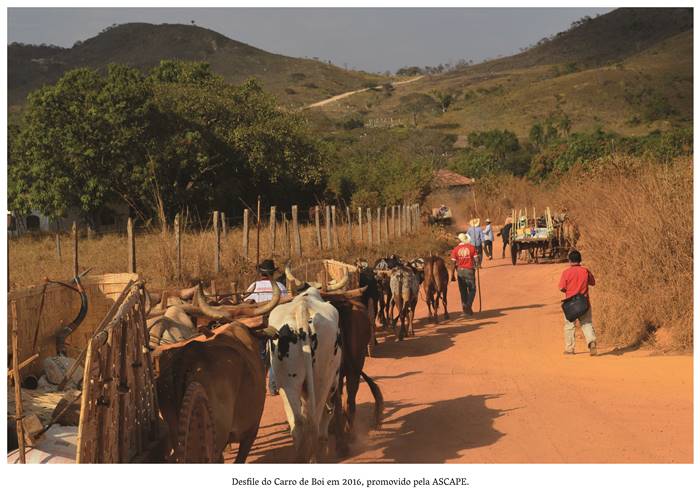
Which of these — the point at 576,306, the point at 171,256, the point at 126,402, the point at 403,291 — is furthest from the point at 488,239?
the point at 126,402

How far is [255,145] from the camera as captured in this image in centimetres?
3934

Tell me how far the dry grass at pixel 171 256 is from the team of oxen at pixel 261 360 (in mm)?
5925

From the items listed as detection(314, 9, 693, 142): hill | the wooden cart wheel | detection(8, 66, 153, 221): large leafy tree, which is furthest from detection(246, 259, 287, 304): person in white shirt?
detection(314, 9, 693, 142): hill

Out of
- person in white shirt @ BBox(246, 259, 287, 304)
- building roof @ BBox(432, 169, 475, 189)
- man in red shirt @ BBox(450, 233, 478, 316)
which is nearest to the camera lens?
person in white shirt @ BBox(246, 259, 287, 304)

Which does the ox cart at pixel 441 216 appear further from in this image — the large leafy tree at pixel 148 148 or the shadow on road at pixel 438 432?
the shadow on road at pixel 438 432

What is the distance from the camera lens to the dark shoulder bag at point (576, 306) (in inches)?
509

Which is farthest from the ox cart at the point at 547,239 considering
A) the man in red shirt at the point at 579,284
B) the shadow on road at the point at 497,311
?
the man in red shirt at the point at 579,284

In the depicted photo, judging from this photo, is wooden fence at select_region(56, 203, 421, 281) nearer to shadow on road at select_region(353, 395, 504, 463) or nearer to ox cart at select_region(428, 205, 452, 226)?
ox cart at select_region(428, 205, 452, 226)

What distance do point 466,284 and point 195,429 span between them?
1305 cm

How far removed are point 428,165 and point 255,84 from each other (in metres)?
10.6

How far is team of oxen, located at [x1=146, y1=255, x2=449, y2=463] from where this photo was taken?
6141 mm

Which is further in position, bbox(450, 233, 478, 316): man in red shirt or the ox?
bbox(450, 233, 478, 316): man in red shirt

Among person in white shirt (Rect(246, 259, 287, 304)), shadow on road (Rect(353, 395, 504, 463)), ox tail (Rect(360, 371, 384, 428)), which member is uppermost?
person in white shirt (Rect(246, 259, 287, 304))

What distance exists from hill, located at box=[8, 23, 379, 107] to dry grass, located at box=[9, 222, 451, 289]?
8457 centimetres
